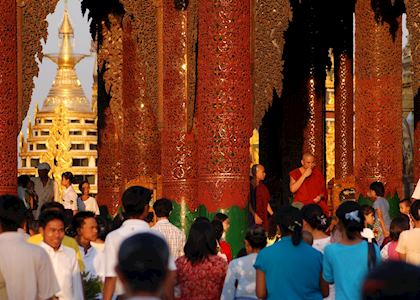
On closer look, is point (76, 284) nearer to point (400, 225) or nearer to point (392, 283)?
point (400, 225)

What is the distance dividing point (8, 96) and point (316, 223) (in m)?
8.33

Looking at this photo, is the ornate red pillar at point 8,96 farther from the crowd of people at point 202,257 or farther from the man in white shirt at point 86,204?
the crowd of people at point 202,257

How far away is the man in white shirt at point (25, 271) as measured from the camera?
8883mm

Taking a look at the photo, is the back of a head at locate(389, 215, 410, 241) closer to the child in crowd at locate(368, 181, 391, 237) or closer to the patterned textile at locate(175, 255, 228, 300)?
the patterned textile at locate(175, 255, 228, 300)

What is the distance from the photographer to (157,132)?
2406 centimetres

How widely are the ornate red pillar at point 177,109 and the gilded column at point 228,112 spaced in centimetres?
270

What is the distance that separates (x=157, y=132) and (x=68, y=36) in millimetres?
65562

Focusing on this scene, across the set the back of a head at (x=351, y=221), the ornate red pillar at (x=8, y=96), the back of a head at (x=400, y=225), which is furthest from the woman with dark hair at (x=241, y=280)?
the ornate red pillar at (x=8, y=96)

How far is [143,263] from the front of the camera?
18.7ft

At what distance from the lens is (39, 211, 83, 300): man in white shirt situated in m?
9.88

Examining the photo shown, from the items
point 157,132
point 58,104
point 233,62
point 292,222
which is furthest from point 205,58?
point 58,104

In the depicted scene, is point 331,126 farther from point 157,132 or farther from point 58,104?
point 157,132

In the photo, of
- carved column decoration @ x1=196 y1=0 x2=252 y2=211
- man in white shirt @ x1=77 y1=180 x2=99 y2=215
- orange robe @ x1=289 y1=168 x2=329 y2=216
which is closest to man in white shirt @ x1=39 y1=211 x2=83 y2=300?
carved column decoration @ x1=196 y1=0 x2=252 y2=211

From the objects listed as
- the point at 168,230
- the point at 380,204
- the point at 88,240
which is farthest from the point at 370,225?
the point at 88,240
